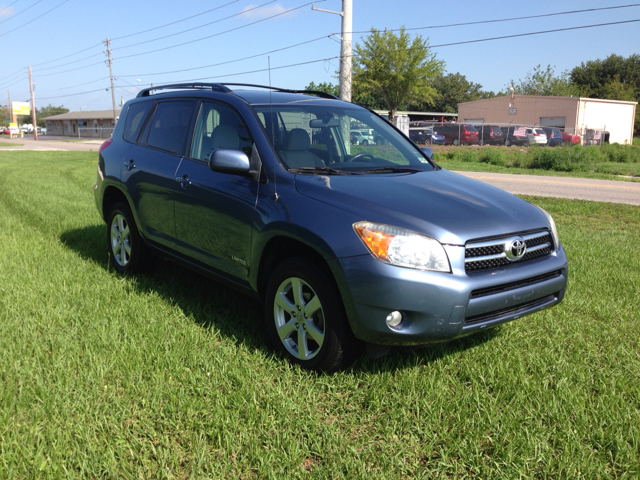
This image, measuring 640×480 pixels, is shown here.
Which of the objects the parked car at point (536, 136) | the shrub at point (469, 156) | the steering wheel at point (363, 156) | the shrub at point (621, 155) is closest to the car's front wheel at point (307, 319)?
the steering wheel at point (363, 156)

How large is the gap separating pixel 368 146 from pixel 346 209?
141cm

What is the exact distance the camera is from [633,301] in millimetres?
4828

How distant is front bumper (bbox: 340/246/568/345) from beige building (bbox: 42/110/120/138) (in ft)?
257

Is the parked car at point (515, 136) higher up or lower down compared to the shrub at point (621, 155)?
higher up

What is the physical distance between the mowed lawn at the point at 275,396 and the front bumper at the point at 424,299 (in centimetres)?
41

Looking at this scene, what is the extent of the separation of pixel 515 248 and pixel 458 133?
116ft

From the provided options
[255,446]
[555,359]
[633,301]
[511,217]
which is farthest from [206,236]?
[633,301]

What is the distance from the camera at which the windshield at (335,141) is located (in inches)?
153

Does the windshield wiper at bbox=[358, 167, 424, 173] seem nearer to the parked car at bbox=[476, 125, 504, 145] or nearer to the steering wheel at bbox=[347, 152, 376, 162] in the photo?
the steering wheel at bbox=[347, 152, 376, 162]

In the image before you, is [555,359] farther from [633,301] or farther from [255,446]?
[255,446]

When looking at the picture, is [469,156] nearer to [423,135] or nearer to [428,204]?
[423,135]

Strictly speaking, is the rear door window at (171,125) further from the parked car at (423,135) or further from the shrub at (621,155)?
the parked car at (423,135)

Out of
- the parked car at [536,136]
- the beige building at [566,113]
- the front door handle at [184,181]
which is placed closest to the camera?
the front door handle at [184,181]

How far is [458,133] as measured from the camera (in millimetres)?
37000
